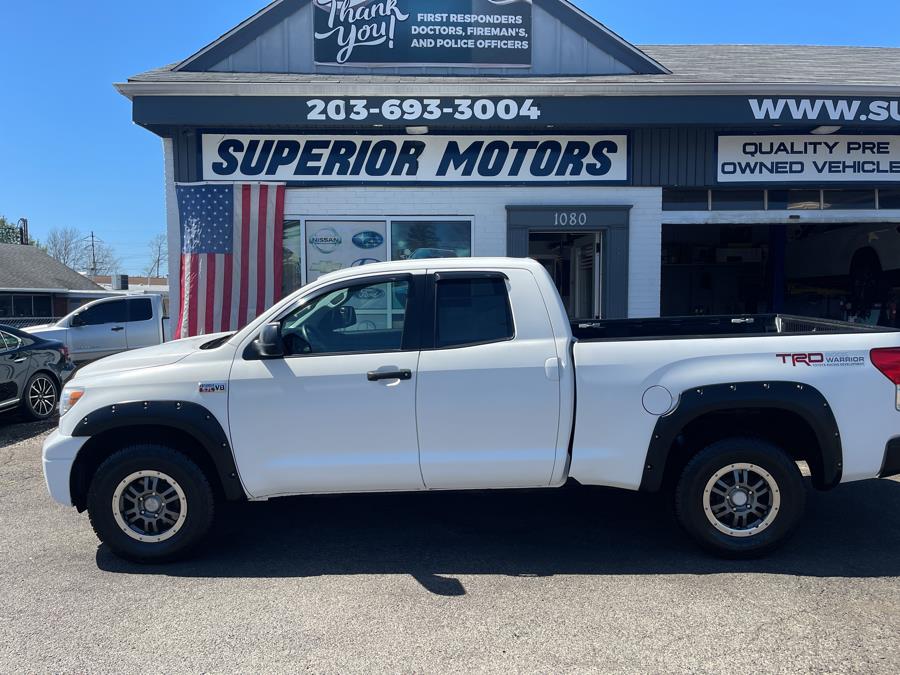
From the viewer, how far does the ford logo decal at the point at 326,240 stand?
32.1 feet

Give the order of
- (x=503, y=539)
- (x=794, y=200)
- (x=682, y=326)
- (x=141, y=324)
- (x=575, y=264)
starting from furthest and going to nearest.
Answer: (x=141, y=324)
(x=575, y=264)
(x=794, y=200)
(x=682, y=326)
(x=503, y=539)

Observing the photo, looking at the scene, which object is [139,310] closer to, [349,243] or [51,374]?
[51,374]

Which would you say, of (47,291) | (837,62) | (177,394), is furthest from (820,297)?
(47,291)

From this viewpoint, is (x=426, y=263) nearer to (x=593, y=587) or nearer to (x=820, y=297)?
(x=593, y=587)

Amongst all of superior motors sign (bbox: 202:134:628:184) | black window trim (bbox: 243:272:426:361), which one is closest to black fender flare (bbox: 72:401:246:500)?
black window trim (bbox: 243:272:426:361)

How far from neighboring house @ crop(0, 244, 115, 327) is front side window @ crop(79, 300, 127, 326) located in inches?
609

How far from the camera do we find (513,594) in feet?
12.8

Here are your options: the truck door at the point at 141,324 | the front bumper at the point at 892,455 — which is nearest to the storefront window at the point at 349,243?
the front bumper at the point at 892,455

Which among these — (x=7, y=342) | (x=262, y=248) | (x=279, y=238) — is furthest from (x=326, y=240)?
(x=7, y=342)

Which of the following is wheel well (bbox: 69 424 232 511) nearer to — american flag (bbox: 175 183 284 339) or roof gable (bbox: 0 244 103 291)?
american flag (bbox: 175 183 284 339)

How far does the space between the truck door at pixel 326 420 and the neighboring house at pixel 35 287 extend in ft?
92.7

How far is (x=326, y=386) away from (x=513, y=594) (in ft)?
5.50

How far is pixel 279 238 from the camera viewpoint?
9711 millimetres

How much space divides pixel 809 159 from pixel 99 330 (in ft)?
46.7
